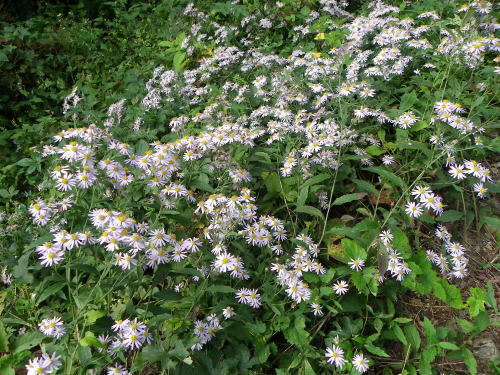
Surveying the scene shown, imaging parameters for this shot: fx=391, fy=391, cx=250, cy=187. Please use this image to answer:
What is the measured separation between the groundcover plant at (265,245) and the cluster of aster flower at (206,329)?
1 cm

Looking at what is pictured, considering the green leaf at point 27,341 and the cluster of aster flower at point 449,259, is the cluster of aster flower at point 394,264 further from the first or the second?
the green leaf at point 27,341

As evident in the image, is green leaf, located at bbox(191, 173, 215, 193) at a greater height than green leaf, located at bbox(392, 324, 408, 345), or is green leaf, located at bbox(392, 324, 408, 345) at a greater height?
green leaf, located at bbox(191, 173, 215, 193)

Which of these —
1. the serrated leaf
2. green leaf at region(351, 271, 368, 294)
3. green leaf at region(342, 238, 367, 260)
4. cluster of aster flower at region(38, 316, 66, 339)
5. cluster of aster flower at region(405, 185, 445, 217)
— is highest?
cluster of aster flower at region(38, 316, 66, 339)

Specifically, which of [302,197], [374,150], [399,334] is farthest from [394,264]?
[374,150]

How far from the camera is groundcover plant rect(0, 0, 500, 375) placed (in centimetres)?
178

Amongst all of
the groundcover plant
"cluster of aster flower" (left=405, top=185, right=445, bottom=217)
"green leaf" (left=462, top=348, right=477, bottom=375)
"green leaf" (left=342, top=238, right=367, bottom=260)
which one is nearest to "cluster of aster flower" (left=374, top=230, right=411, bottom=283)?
the groundcover plant

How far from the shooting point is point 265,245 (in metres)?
2.23

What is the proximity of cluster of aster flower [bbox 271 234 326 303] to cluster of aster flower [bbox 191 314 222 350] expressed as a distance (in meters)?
0.37

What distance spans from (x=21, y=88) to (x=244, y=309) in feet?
12.5

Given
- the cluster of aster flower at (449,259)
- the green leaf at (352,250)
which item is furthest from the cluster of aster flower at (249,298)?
the cluster of aster flower at (449,259)

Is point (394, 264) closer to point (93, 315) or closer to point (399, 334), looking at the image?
point (399, 334)

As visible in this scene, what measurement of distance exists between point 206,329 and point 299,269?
57 centimetres

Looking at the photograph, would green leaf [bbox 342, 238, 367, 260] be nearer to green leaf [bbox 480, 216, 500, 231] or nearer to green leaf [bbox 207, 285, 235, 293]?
green leaf [bbox 207, 285, 235, 293]

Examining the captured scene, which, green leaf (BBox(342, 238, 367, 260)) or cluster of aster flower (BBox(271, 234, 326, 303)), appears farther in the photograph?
green leaf (BBox(342, 238, 367, 260))
